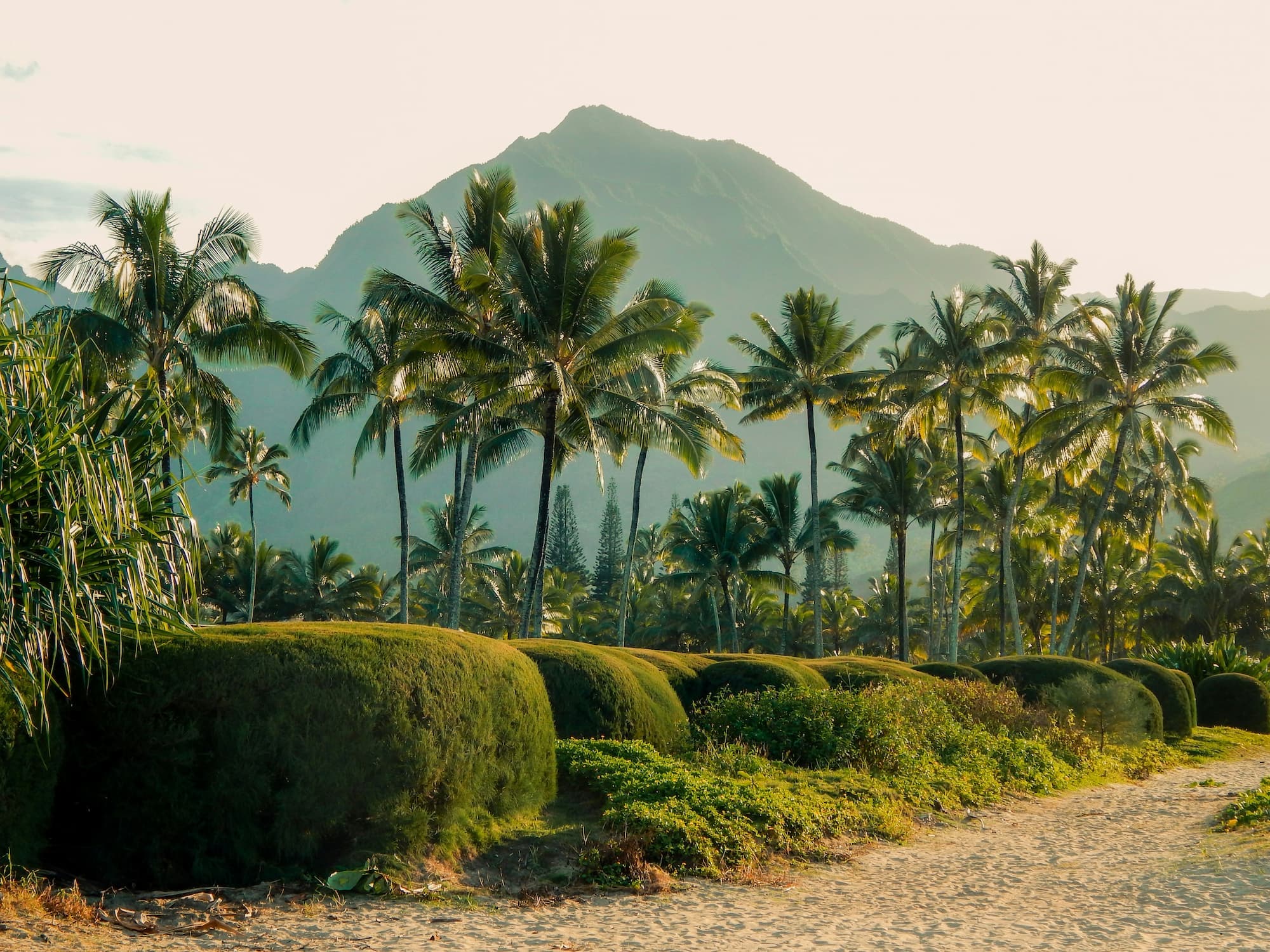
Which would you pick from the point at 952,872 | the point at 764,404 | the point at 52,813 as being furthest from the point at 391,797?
the point at 764,404

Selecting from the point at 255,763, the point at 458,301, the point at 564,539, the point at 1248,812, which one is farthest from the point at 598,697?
the point at 564,539

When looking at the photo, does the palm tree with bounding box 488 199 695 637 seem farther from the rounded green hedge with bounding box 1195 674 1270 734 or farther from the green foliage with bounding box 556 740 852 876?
the rounded green hedge with bounding box 1195 674 1270 734

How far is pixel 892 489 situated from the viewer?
38.9m

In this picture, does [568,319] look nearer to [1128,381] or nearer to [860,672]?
[860,672]

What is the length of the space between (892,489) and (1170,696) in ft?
51.8

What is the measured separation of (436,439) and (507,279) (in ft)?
14.7

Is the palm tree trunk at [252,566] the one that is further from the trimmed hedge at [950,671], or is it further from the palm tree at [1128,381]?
the palm tree at [1128,381]

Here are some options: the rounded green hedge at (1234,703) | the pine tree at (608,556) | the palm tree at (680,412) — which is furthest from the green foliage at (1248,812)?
the pine tree at (608,556)

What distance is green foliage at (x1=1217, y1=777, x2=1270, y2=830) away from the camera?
10.9 m

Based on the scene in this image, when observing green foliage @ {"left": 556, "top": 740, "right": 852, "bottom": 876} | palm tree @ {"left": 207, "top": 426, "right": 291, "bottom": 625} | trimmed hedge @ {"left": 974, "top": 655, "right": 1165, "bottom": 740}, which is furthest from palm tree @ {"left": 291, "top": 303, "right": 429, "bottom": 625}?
green foliage @ {"left": 556, "top": 740, "right": 852, "bottom": 876}

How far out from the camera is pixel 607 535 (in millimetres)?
77438

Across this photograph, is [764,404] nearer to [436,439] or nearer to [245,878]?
[436,439]

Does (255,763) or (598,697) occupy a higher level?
(255,763)

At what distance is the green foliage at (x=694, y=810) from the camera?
8891mm
